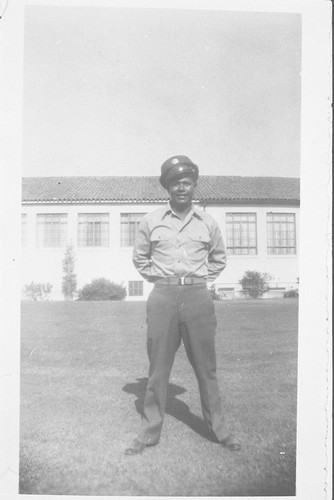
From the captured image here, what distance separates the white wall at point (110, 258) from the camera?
2.79 meters

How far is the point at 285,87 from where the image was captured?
9.11 feet

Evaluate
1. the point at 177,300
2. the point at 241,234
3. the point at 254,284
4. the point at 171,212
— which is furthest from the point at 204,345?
the point at 241,234

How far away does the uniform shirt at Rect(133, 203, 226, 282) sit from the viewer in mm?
2529

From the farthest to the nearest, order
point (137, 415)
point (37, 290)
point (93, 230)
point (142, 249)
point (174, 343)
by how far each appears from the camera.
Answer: point (93, 230) < point (37, 290) < point (137, 415) < point (142, 249) < point (174, 343)

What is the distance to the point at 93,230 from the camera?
376cm

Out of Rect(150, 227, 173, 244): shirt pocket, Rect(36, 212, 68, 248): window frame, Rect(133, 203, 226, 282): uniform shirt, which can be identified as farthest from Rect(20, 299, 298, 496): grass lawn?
Rect(150, 227, 173, 244): shirt pocket

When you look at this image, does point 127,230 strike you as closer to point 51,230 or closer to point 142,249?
point 51,230

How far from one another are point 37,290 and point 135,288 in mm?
1004

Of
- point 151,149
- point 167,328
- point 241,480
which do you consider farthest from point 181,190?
point 241,480

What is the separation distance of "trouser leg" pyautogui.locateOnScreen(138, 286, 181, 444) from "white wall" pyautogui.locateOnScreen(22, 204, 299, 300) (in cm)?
75

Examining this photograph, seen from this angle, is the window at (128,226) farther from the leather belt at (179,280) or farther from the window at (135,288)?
the leather belt at (179,280)

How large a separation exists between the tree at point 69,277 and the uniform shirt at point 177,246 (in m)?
0.72

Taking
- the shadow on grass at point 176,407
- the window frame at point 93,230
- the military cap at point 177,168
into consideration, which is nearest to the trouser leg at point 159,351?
the shadow on grass at point 176,407

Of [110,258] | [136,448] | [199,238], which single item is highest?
[199,238]
